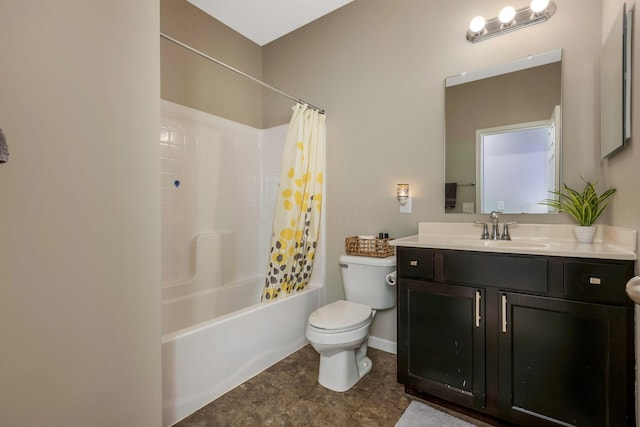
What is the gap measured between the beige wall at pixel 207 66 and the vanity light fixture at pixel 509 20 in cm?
196

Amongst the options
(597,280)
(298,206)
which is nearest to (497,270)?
(597,280)

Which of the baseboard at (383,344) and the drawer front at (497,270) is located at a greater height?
the drawer front at (497,270)

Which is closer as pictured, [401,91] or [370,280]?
[370,280]

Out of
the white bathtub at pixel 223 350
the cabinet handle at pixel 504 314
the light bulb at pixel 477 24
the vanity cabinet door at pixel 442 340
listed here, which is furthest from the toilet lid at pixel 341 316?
the light bulb at pixel 477 24

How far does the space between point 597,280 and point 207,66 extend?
2.95m

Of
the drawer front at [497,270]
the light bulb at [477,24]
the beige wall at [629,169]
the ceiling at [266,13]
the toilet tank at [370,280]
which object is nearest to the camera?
the beige wall at [629,169]

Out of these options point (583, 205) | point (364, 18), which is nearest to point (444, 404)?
point (583, 205)

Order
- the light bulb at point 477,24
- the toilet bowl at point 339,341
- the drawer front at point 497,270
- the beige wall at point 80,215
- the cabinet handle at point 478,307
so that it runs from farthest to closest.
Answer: the light bulb at point 477,24
the toilet bowl at point 339,341
the cabinet handle at point 478,307
the drawer front at point 497,270
the beige wall at point 80,215

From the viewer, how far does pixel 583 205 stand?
1.57 m

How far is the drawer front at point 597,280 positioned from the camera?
3.93ft

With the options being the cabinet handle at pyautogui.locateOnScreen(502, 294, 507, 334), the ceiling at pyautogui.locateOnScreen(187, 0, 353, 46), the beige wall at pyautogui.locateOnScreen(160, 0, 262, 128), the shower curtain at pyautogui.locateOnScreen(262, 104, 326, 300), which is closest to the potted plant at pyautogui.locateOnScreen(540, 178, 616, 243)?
the cabinet handle at pyautogui.locateOnScreen(502, 294, 507, 334)

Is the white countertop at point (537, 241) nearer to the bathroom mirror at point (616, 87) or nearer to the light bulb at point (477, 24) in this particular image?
the bathroom mirror at point (616, 87)

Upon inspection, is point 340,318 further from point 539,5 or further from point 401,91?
point 539,5

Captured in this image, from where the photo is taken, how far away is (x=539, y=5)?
1694mm
